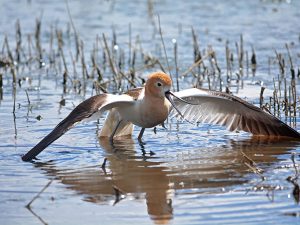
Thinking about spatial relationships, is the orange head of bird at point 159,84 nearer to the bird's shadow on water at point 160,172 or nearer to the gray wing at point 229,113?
the gray wing at point 229,113

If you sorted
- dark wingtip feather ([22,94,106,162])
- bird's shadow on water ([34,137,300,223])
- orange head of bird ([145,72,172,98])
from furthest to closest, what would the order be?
orange head of bird ([145,72,172,98])
dark wingtip feather ([22,94,106,162])
bird's shadow on water ([34,137,300,223])

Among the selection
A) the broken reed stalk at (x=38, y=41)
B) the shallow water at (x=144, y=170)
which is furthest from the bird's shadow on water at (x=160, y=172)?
the broken reed stalk at (x=38, y=41)

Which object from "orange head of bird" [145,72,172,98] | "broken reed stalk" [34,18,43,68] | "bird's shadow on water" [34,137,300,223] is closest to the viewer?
"bird's shadow on water" [34,137,300,223]

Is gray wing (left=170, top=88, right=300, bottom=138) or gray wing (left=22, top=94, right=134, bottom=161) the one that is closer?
gray wing (left=22, top=94, right=134, bottom=161)

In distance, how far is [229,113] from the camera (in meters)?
9.16

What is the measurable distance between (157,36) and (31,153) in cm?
674

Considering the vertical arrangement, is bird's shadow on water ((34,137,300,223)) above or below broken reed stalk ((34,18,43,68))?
below

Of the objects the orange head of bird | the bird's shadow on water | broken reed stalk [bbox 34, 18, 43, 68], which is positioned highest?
the orange head of bird

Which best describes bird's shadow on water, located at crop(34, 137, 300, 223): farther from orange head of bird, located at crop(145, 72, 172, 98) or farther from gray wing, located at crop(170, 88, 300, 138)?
orange head of bird, located at crop(145, 72, 172, 98)

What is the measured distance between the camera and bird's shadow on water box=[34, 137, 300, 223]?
665cm

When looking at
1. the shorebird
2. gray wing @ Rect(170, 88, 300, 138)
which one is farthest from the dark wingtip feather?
gray wing @ Rect(170, 88, 300, 138)

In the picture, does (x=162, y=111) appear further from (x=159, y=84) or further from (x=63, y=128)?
(x=63, y=128)

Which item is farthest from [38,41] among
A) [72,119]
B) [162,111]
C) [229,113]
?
[72,119]

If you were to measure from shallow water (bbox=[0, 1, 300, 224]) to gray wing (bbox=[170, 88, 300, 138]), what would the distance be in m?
0.12
